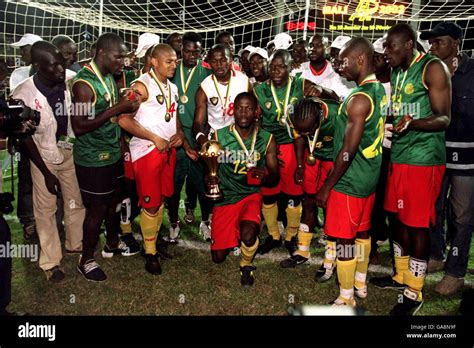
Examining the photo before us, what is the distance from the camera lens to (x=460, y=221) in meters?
4.17

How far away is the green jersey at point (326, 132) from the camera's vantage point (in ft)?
14.1

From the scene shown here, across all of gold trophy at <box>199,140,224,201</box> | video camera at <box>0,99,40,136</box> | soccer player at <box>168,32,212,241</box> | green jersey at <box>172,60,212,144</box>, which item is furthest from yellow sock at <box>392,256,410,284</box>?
video camera at <box>0,99,40,136</box>

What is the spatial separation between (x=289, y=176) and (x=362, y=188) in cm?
148

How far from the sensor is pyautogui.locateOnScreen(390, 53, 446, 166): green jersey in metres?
3.60

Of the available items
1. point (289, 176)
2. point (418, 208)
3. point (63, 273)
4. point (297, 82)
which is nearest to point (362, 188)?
point (418, 208)

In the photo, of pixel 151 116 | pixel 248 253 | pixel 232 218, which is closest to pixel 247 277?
pixel 248 253

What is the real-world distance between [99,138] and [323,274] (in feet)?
9.11

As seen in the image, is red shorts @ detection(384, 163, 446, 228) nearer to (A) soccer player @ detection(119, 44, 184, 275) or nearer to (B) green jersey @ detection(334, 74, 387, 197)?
(B) green jersey @ detection(334, 74, 387, 197)

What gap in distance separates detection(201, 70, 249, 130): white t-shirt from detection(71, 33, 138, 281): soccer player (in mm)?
1163

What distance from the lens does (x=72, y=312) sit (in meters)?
3.79

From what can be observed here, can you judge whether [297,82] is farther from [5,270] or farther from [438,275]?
[5,270]

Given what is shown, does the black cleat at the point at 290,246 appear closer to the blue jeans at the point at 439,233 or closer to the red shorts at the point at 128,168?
the blue jeans at the point at 439,233

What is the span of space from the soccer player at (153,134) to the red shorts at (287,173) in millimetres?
1247
